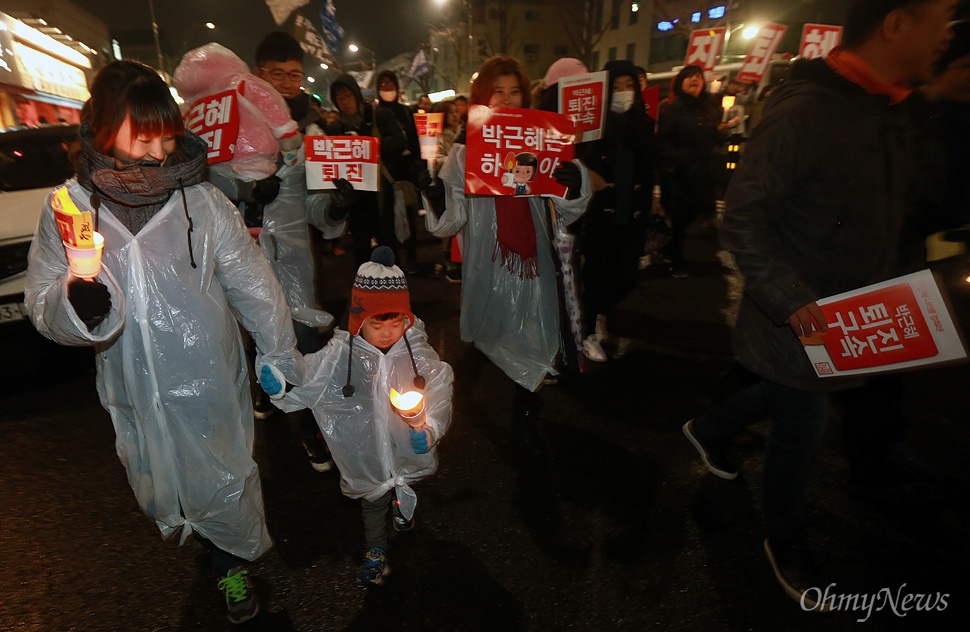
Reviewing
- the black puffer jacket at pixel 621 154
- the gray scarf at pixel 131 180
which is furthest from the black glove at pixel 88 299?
the black puffer jacket at pixel 621 154

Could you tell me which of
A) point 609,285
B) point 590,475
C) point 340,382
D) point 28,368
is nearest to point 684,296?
point 609,285

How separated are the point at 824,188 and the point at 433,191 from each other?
175 centimetres

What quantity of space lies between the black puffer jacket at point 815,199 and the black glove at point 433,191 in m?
1.45

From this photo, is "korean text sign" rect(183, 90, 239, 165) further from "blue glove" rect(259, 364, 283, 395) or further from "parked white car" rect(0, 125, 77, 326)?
"parked white car" rect(0, 125, 77, 326)

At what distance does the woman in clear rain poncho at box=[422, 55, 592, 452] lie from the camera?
9.63ft

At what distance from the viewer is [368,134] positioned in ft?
17.7

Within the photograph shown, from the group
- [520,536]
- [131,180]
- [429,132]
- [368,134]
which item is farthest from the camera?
[429,132]

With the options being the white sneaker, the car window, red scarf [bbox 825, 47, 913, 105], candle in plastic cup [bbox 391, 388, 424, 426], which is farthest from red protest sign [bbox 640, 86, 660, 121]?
the car window

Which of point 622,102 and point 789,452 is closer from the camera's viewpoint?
point 789,452

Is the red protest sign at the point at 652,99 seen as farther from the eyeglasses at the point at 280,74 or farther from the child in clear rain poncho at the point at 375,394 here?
the child in clear rain poncho at the point at 375,394

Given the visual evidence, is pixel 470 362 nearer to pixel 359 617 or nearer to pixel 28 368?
pixel 359 617

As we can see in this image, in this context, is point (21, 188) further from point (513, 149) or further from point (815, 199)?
point (815, 199)

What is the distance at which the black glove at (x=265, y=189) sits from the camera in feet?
9.43

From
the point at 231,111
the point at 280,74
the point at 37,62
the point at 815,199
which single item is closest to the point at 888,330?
the point at 815,199
